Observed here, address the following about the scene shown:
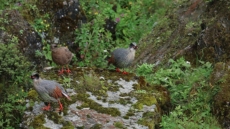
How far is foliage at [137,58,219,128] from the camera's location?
6.40 meters

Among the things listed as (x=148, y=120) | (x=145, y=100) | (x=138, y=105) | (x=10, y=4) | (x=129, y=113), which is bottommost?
(x=148, y=120)

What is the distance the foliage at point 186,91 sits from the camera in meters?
6.40

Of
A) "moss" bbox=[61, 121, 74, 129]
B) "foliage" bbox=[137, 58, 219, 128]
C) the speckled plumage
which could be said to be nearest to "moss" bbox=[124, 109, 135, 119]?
"foliage" bbox=[137, 58, 219, 128]

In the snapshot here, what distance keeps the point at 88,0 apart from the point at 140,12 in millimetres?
2861

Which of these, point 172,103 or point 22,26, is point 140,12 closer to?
point 22,26

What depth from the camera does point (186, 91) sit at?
7254 millimetres

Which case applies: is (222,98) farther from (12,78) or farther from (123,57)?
(12,78)

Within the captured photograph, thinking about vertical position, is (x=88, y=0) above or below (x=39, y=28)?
above

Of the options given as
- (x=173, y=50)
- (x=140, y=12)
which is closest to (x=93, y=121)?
(x=173, y=50)

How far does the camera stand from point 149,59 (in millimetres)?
9883

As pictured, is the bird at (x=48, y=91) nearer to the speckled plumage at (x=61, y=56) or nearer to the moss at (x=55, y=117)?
the moss at (x=55, y=117)

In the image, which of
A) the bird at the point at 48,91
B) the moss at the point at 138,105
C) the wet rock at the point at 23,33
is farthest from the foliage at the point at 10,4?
the moss at the point at 138,105

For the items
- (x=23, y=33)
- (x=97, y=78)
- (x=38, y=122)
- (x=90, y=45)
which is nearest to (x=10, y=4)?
(x=23, y=33)

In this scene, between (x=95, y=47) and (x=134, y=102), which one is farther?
(x=95, y=47)
